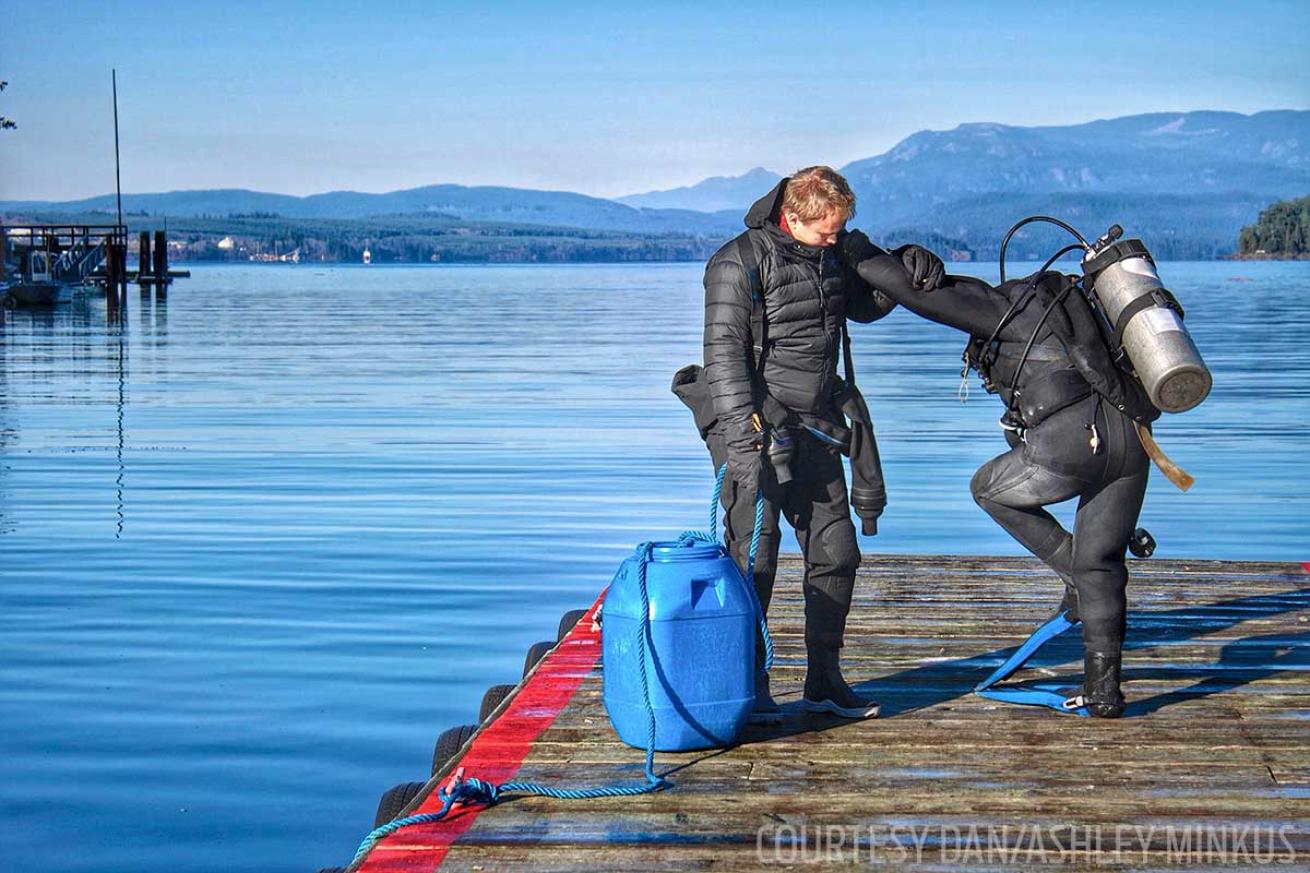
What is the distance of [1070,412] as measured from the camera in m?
6.73

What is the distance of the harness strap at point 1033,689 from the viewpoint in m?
6.93

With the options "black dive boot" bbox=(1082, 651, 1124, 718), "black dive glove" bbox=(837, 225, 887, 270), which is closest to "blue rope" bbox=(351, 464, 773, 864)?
"black dive glove" bbox=(837, 225, 887, 270)

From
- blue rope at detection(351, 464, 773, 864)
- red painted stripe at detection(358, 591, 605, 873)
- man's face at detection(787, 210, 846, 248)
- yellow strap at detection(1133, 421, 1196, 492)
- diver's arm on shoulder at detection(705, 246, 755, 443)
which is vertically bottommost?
red painted stripe at detection(358, 591, 605, 873)

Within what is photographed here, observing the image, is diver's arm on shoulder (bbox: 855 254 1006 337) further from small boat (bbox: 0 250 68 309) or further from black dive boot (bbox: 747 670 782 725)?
small boat (bbox: 0 250 68 309)

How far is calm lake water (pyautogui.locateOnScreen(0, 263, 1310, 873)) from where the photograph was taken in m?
8.93

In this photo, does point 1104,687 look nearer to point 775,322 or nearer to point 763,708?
point 763,708

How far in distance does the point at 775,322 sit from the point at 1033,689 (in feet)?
6.46

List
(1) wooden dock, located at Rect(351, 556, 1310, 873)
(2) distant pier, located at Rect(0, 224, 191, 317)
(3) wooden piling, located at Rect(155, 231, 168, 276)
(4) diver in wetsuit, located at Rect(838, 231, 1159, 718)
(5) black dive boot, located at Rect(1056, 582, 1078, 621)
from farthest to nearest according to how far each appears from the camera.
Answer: (3) wooden piling, located at Rect(155, 231, 168, 276) → (2) distant pier, located at Rect(0, 224, 191, 317) → (5) black dive boot, located at Rect(1056, 582, 1078, 621) → (4) diver in wetsuit, located at Rect(838, 231, 1159, 718) → (1) wooden dock, located at Rect(351, 556, 1310, 873)

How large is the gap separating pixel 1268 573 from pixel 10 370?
103 feet

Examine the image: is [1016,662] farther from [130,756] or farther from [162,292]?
[162,292]

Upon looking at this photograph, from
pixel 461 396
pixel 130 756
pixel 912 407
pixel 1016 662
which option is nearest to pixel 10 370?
pixel 461 396

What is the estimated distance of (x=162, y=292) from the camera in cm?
9212

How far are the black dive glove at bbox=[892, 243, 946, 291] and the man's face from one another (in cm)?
32

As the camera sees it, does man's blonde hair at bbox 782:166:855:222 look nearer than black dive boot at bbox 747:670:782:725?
Yes
